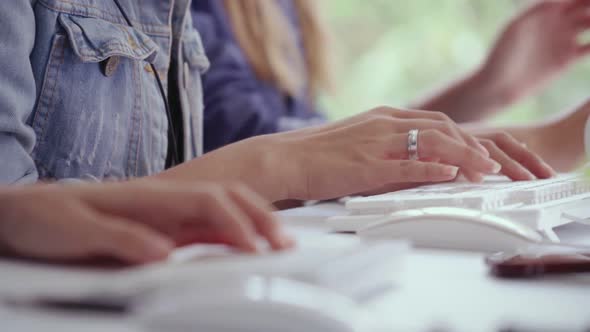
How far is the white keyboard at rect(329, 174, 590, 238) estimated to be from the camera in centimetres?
68

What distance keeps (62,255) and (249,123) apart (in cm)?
118

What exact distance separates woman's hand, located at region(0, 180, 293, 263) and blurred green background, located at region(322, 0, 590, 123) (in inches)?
113

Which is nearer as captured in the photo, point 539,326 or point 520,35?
point 539,326

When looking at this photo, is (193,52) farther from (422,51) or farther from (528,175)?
(422,51)

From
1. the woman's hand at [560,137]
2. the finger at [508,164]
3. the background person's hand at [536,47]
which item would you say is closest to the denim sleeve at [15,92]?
the finger at [508,164]

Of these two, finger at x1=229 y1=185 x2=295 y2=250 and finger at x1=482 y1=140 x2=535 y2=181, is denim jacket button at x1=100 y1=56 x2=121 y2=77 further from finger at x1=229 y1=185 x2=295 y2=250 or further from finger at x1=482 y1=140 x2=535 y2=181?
finger at x1=229 y1=185 x2=295 y2=250

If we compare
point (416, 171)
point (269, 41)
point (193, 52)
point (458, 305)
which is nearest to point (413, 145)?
point (416, 171)

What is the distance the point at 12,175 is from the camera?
78 cm

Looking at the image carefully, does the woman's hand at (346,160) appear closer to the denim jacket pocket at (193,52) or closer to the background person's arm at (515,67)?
the denim jacket pocket at (193,52)

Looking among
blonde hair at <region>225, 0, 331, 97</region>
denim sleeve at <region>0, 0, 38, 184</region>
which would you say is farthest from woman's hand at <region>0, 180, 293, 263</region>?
blonde hair at <region>225, 0, 331, 97</region>

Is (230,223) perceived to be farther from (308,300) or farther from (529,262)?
(529,262)

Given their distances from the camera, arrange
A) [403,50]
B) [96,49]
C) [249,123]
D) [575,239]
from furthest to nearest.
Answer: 1. [403,50]
2. [249,123]
3. [96,49]
4. [575,239]

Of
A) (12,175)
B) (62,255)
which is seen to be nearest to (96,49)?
(12,175)

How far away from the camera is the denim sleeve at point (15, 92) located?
0.76 m
